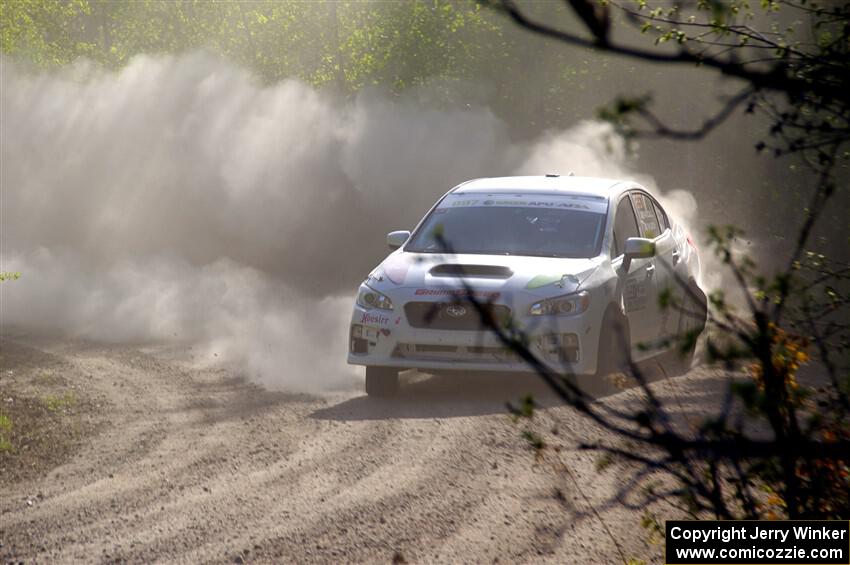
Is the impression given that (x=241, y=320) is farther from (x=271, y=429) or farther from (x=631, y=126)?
(x=631, y=126)

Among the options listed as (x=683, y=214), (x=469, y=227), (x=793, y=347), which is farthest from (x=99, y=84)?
(x=793, y=347)

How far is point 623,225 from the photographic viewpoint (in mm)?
10977

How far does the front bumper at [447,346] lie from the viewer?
9.41 meters

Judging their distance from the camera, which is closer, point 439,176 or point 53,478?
point 53,478

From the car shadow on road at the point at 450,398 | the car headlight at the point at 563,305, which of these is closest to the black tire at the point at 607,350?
the car shadow on road at the point at 450,398

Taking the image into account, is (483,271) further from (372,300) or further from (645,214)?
(645,214)

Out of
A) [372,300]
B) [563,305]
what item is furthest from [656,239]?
[372,300]

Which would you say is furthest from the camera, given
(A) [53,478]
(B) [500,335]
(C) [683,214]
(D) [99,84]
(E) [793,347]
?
(D) [99,84]

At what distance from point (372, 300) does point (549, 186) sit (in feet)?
7.16

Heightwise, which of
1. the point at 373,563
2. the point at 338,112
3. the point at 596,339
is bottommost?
the point at 373,563

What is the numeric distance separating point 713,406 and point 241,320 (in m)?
7.79

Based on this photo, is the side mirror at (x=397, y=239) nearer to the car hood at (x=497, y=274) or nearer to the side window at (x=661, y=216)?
the car hood at (x=497, y=274)

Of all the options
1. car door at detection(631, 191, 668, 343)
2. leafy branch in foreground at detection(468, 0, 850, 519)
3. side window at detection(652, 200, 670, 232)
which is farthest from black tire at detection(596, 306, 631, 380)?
leafy branch in foreground at detection(468, 0, 850, 519)

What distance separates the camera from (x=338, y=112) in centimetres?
2569
